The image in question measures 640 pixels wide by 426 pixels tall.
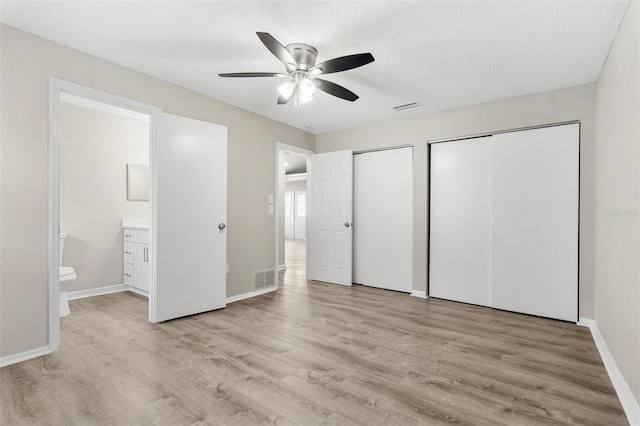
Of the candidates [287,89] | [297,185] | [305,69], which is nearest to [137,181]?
[287,89]

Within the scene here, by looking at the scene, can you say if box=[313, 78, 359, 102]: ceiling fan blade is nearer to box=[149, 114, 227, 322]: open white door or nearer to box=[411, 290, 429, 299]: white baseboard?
box=[149, 114, 227, 322]: open white door

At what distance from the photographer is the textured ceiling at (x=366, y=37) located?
211cm

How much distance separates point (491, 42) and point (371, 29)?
99cm

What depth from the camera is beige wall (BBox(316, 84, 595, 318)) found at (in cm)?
324

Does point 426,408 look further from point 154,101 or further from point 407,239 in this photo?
point 154,101

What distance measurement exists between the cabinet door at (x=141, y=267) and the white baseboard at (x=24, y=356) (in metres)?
1.65

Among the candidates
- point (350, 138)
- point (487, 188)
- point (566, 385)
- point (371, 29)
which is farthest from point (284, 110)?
point (566, 385)

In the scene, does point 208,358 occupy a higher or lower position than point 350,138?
lower

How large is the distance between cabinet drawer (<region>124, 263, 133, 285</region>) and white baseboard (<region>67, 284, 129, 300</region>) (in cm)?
10

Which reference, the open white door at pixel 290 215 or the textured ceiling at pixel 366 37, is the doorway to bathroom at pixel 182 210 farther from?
the open white door at pixel 290 215

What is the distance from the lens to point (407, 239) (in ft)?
14.8

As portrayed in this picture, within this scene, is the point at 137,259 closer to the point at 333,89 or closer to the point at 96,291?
the point at 96,291

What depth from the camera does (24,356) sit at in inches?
94.2

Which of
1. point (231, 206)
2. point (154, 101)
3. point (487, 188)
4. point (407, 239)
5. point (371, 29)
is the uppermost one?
point (371, 29)
